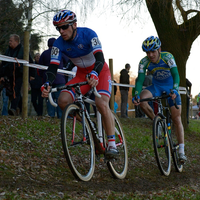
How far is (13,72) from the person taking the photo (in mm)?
9188

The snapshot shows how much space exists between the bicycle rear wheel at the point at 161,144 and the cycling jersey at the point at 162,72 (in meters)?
0.71

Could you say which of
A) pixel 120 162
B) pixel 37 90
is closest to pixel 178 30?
pixel 37 90

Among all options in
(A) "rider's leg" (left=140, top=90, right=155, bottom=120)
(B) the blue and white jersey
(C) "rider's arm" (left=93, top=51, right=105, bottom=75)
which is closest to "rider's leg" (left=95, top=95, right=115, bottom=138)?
(C) "rider's arm" (left=93, top=51, right=105, bottom=75)

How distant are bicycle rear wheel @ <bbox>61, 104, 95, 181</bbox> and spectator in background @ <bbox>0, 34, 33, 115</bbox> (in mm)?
4383

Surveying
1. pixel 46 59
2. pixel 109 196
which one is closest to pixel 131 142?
pixel 46 59

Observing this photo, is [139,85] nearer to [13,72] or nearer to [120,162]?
[120,162]

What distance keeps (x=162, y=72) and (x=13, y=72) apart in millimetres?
4010

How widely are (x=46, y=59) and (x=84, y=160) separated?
5.04 meters

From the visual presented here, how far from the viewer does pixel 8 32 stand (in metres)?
18.4

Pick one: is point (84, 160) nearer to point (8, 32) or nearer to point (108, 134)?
point (108, 134)

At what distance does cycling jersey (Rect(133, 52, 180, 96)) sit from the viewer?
277 inches

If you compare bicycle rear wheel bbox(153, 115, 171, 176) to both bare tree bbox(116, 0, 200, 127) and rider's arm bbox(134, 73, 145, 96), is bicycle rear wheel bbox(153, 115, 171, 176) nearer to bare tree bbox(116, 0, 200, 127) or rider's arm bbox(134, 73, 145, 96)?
rider's arm bbox(134, 73, 145, 96)

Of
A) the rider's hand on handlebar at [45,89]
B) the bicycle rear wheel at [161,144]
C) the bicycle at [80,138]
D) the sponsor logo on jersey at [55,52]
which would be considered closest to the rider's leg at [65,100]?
the bicycle at [80,138]

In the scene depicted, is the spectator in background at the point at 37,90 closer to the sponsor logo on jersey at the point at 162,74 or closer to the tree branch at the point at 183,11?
the sponsor logo on jersey at the point at 162,74
